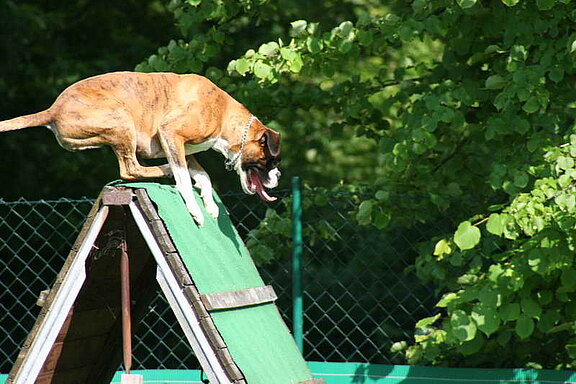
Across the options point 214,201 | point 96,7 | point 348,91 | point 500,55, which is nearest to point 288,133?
point 96,7

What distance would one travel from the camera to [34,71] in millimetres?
8648

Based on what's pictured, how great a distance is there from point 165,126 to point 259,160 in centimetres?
50

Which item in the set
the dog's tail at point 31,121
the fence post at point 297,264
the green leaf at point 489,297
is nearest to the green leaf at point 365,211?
the fence post at point 297,264

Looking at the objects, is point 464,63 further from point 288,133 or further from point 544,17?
point 288,133

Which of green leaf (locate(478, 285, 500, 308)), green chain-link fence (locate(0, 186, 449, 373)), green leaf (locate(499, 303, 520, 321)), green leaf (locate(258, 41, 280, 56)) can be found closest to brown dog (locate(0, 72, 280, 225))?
green leaf (locate(258, 41, 280, 56))

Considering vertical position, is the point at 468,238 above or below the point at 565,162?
below

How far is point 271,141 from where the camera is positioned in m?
4.02

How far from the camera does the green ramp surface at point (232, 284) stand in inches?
135

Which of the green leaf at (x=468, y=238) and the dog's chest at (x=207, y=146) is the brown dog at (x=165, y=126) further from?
the green leaf at (x=468, y=238)

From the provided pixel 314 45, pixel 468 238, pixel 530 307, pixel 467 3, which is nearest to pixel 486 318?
pixel 530 307

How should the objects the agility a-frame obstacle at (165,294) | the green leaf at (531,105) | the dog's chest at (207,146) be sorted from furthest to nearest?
the green leaf at (531,105) → the dog's chest at (207,146) → the agility a-frame obstacle at (165,294)

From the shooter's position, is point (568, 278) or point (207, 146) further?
point (568, 278)

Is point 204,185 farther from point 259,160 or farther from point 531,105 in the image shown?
point 531,105

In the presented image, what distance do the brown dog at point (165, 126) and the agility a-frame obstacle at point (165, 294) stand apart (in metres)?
0.18
